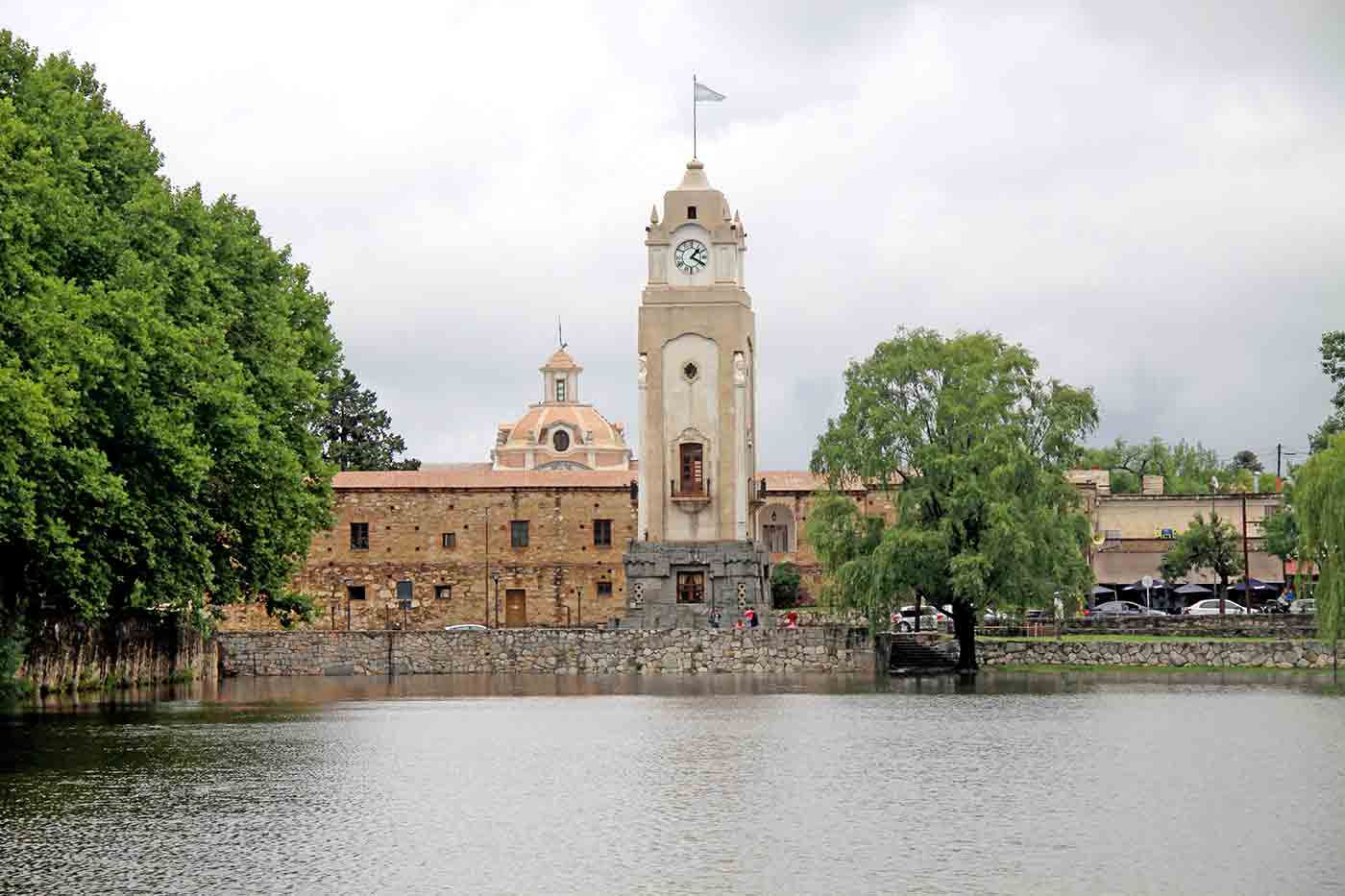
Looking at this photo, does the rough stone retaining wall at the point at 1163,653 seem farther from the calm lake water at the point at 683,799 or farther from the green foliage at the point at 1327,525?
the calm lake water at the point at 683,799

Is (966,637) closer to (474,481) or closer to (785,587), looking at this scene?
(785,587)

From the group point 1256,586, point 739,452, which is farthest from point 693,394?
point 1256,586

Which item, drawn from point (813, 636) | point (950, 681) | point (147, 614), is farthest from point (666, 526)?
point (147, 614)

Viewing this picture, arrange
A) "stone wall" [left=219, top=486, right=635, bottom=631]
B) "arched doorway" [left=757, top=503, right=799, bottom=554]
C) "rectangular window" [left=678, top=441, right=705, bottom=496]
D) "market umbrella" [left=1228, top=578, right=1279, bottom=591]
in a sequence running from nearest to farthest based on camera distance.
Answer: "rectangular window" [left=678, top=441, right=705, bottom=496] → "stone wall" [left=219, top=486, right=635, bottom=631] → "arched doorway" [left=757, top=503, right=799, bottom=554] → "market umbrella" [left=1228, top=578, right=1279, bottom=591]

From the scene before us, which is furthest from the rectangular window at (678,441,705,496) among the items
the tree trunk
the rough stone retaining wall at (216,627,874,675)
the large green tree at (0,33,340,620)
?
the large green tree at (0,33,340,620)

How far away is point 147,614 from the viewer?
166 ft

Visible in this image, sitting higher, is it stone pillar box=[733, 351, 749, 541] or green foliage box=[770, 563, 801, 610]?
stone pillar box=[733, 351, 749, 541]

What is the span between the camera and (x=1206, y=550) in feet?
293

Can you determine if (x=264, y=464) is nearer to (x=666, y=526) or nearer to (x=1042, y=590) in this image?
(x=1042, y=590)

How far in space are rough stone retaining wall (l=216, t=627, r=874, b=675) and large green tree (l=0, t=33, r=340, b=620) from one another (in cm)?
1828

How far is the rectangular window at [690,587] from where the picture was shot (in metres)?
70.2

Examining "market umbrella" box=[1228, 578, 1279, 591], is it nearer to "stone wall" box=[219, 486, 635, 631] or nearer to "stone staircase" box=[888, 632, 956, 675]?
"stone wall" box=[219, 486, 635, 631]

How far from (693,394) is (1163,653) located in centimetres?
1948

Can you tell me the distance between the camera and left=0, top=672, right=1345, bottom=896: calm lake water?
18.7 m
